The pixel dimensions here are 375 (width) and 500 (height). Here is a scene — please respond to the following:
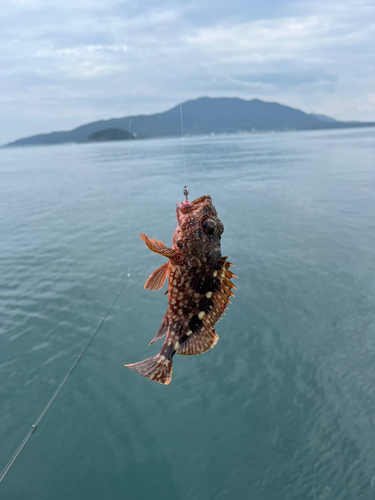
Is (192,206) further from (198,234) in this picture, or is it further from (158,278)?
(158,278)

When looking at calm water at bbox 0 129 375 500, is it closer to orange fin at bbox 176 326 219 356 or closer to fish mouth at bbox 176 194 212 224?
orange fin at bbox 176 326 219 356

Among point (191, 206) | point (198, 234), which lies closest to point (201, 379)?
point (198, 234)

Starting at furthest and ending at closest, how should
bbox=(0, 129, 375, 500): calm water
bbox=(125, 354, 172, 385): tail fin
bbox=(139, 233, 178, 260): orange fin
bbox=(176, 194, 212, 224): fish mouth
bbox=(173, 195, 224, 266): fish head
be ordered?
bbox=(0, 129, 375, 500): calm water
bbox=(176, 194, 212, 224): fish mouth
bbox=(173, 195, 224, 266): fish head
bbox=(125, 354, 172, 385): tail fin
bbox=(139, 233, 178, 260): orange fin

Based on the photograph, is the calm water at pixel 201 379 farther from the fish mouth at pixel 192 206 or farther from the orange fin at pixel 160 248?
the fish mouth at pixel 192 206

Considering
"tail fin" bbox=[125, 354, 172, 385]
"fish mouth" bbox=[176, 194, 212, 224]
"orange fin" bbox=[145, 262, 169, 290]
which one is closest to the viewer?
"tail fin" bbox=[125, 354, 172, 385]

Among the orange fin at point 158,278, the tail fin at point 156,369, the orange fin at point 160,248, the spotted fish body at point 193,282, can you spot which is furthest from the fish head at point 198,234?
the tail fin at point 156,369

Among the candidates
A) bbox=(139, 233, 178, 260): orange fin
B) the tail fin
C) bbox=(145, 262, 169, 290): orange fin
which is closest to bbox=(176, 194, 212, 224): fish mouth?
bbox=(139, 233, 178, 260): orange fin

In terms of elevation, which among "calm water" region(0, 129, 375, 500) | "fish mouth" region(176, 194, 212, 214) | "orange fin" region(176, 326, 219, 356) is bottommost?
"calm water" region(0, 129, 375, 500)

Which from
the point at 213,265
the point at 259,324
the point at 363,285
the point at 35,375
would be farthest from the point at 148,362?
the point at 363,285

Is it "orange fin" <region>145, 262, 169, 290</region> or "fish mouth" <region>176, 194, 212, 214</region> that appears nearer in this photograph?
"fish mouth" <region>176, 194, 212, 214</region>
